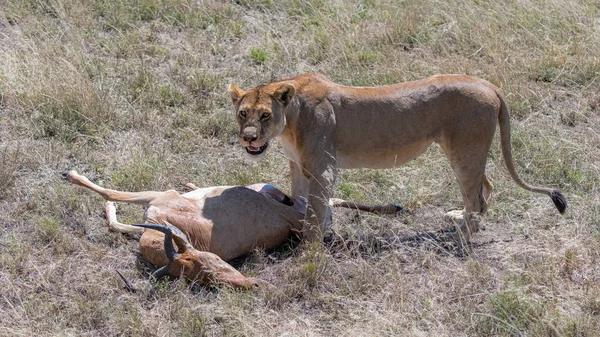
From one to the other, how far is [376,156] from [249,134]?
1130mm

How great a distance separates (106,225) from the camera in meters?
7.36

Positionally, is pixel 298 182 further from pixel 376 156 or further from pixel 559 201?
pixel 559 201

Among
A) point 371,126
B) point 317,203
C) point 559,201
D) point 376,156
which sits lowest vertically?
point 559,201

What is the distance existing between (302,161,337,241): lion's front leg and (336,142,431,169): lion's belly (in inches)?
12.7

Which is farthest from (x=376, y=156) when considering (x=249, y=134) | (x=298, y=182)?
(x=249, y=134)

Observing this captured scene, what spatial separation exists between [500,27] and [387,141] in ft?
14.5

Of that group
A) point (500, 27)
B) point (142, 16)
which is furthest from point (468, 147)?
point (142, 16)

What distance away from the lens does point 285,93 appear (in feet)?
23.0

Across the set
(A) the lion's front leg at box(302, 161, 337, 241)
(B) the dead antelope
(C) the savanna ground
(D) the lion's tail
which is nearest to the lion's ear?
(A) the lion's front leg at box(302, 161, 337, 241)

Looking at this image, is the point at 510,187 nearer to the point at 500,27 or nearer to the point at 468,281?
the point at 468,281

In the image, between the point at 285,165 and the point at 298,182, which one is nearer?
the point at 298,182

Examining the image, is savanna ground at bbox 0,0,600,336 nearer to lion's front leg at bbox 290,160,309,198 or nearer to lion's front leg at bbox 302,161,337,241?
lion's front leg at bbox 302,161,337,241

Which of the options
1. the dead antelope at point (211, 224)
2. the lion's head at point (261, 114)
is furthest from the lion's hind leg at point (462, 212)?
the lion's head at point (261, 114)

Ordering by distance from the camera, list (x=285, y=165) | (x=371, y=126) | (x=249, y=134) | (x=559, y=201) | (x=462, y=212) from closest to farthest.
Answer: (x=249, y=134) < (x=559, y=201) < (x=371, y=126) < (x=462, y=212) < (x=285, y=165)
